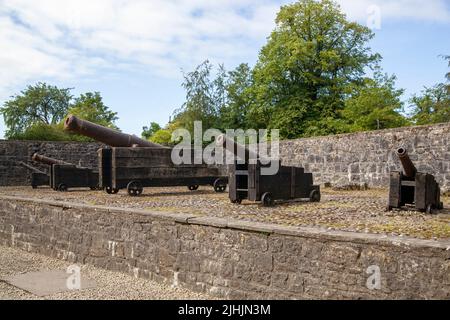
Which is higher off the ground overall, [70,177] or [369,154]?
[369,154]

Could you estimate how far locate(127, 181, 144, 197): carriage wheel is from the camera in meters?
11.3

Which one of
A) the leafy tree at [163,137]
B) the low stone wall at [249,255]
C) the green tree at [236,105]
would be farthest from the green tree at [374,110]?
the low stone wall at [249,255]

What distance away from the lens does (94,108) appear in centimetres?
5159

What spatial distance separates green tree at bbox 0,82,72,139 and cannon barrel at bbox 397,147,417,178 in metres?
47.4

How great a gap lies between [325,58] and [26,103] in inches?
1404

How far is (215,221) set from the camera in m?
5.25

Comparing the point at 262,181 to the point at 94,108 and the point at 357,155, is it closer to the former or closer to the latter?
the point at 357,155

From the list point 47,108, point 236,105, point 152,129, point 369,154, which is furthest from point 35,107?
point 369,154

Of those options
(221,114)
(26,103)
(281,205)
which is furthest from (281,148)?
(26,103)

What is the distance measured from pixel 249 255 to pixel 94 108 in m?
49.3

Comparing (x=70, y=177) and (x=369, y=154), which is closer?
(x=369, y=154)

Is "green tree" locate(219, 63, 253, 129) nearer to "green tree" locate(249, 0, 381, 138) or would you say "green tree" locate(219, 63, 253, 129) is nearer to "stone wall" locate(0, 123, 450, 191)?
"green tree" locate(249, 0, 381, 138)

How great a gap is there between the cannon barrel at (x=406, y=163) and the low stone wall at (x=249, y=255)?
3243 millimetres

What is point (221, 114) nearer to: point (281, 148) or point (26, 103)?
point (281, 148)
